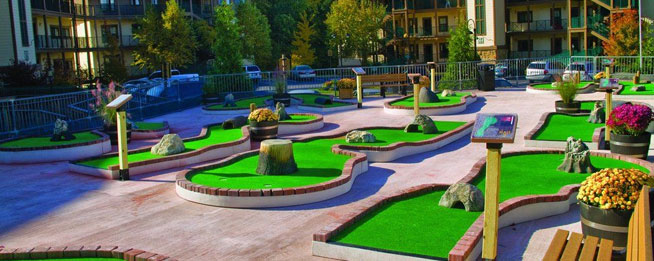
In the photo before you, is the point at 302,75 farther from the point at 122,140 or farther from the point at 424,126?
the point at 122,140

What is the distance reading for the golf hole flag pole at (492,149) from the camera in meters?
6.61

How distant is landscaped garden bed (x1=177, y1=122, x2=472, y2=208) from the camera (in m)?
10.8

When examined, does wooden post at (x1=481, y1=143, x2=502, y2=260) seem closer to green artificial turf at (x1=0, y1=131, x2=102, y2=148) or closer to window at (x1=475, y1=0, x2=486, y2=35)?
green artificial turf at (x1=0, y1=131, x2=102, y2=148)

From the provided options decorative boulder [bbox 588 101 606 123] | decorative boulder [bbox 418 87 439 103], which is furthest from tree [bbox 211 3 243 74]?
decorative boulder [bbox 588 101 606 123]

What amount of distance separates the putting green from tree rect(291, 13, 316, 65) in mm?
41512

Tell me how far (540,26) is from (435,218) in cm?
4709

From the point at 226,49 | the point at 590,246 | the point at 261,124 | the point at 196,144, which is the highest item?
the point at 226,49

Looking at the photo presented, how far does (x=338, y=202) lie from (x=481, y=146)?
6200 millimetres

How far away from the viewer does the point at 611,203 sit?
24.6 feet

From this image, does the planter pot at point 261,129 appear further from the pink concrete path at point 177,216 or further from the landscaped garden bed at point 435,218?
the landscaped garden bed at point 435,218

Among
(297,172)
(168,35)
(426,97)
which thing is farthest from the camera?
(168,35)

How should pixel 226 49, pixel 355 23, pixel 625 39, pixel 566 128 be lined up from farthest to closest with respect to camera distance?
pixel 355 23, pixel 625 39, pixel 226 49, pixel 566 128

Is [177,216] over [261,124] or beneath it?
beneath

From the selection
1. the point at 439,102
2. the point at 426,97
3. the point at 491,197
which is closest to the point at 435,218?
the point at 491,197
